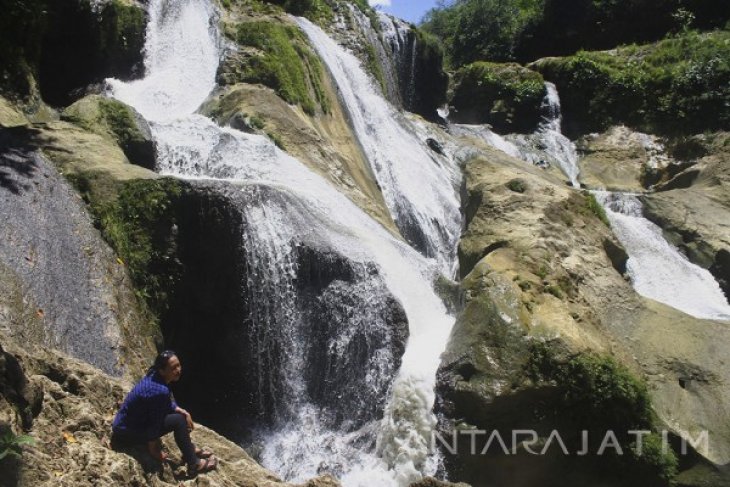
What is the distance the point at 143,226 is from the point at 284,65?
852 cm

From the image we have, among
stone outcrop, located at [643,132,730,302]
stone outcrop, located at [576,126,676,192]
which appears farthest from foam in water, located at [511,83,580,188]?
stone outcrop, located at [643,132,730,302]

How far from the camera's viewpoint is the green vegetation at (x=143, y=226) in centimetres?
909

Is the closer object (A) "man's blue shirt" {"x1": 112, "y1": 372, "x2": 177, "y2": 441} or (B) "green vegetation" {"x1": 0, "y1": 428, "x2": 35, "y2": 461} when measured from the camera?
(B) "green vegetation" {"x1": 0, "y1": 428, "x2": 35, "y2": 461}

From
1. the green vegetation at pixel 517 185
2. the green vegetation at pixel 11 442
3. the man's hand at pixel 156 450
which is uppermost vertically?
the green vegetation at pixel 517 185

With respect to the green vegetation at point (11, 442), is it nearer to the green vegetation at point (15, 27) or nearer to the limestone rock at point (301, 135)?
the green vegetation at point (15, 27)

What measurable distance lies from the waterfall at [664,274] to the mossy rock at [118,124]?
434 inches

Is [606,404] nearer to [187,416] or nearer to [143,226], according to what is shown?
[187,416]

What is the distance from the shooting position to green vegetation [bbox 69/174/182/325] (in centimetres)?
909

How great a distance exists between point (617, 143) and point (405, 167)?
13.4 metres

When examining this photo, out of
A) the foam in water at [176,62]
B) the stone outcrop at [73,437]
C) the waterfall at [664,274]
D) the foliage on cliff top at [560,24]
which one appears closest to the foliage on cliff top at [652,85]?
the foliage on cliff top at [560,24]

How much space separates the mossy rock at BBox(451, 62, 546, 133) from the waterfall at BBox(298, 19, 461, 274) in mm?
→ 9418

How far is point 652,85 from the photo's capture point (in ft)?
93.1

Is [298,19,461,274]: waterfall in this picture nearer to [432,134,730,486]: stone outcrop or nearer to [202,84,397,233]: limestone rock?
[202,84,397,233]: limestone rock

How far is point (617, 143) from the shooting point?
2734cm
